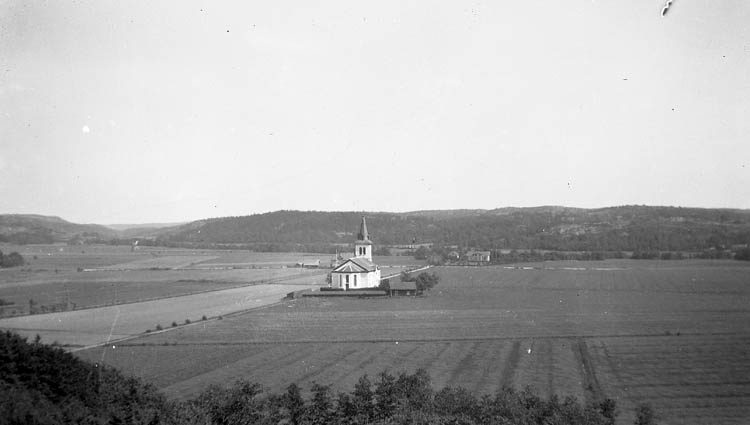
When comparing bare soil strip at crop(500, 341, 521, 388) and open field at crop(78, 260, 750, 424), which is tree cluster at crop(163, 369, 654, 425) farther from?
bare soil strip at crop(500, 341, 521, 388)

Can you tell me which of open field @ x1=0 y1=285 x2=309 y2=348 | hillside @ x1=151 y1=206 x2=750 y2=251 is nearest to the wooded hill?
hillside @ x1=151 y1=206 x2=750 y2=251

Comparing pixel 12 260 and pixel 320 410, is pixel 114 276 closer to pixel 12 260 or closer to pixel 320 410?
pixel 12 260

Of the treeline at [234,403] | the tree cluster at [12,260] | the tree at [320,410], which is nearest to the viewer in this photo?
the treeline at [234,403]

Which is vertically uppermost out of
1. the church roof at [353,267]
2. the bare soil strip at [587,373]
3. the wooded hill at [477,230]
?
the wooded hill at [477,230]

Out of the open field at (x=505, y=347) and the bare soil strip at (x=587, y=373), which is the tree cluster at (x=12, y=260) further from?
the bare soil strip at (x=587, y=373)

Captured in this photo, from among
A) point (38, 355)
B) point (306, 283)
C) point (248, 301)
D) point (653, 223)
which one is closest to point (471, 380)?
point (38, 355)

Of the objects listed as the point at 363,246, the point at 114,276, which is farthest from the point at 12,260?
the point at 363,246

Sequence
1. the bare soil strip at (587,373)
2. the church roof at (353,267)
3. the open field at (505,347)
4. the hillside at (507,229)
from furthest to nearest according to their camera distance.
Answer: the hillside at (507,229), the church roof at (353,267), the open field at (505,347), the bare soil strip at (587,373)

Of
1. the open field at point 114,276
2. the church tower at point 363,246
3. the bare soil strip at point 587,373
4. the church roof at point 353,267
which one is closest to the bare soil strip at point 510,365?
the bare soil strip at point 587,373

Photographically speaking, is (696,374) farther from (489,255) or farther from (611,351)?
(489,255)
